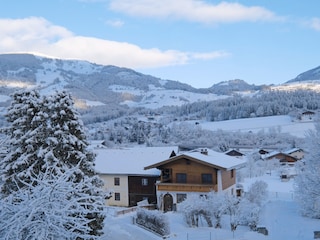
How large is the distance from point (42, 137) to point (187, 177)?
18016 millimetres

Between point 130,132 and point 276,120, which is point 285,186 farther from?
point 276,120

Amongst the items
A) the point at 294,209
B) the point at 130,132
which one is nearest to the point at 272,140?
the point at 130,132

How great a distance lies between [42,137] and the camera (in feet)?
49.6

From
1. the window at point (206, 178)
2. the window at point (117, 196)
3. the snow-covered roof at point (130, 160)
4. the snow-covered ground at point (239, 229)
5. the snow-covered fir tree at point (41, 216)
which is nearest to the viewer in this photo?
the snow-covered fir tree at point (41, 216)

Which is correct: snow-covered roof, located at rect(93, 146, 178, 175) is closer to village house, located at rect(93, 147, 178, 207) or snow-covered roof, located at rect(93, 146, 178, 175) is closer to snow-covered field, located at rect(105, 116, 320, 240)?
village house, located at rect(93, 147, 178, 207)

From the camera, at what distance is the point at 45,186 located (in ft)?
21.8

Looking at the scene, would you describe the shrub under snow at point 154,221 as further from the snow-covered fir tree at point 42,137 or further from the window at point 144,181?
the window at point 144,181

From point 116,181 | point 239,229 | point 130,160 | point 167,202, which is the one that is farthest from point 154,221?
point 130,160

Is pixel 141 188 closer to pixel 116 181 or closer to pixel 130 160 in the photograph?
pixel 116 181

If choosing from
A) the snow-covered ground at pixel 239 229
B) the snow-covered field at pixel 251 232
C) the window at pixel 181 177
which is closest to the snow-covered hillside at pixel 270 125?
the snow-covered field at pixel 251 232

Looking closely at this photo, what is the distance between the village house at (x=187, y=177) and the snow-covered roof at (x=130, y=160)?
1.32 metres

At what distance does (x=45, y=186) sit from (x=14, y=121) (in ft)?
31.1

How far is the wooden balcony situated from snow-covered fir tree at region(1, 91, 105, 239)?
1514 centimetres

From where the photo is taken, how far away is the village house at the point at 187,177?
30.3 meters
